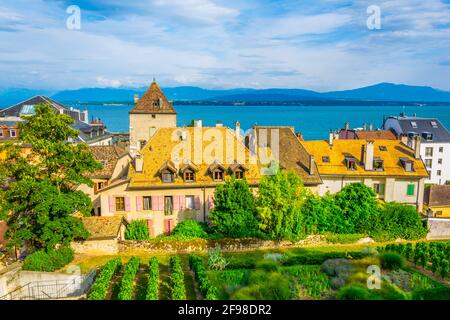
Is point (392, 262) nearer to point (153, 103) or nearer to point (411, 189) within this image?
point (411, 189)

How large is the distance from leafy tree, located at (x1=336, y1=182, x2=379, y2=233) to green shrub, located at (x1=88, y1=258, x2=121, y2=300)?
2051 centimetres

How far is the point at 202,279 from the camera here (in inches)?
965

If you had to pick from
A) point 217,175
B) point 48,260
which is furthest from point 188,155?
point 48,260

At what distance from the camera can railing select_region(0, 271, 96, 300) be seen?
24969 millimetres

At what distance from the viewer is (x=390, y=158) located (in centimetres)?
4153

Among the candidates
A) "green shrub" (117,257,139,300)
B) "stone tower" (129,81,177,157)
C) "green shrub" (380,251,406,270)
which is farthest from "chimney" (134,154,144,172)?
"green shrub" (380,251,406,270)

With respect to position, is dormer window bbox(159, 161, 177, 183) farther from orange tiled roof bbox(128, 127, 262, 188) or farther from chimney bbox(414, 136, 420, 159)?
chimney bbox(414, 136, 420, 159)

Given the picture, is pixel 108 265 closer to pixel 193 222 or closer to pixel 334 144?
pixel 193 222

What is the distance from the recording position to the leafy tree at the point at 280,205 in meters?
31.3

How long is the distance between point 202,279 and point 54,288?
988 cm

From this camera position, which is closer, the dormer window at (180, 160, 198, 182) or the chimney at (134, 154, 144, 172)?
the dormer window at (180, 160, 198, 182)

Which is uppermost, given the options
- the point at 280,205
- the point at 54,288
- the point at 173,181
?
the point at 173,181

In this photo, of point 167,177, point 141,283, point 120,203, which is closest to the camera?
point 141,283
